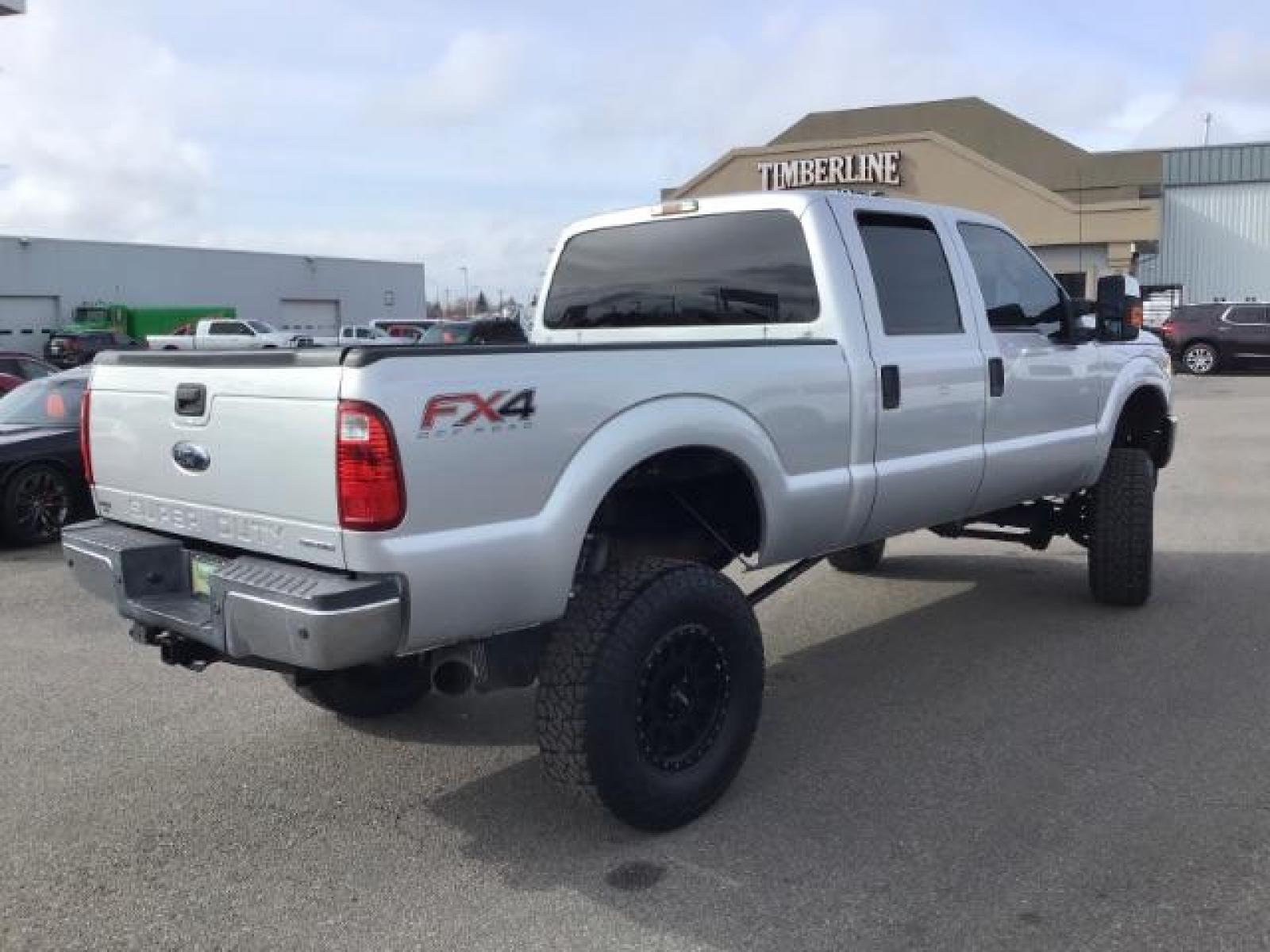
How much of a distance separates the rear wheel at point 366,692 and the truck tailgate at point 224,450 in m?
0.90

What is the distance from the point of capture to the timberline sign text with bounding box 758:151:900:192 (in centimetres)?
3284

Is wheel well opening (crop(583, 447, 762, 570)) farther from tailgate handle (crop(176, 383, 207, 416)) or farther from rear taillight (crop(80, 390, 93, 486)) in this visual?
rear taillight (crop(80, 390, 93, 486))

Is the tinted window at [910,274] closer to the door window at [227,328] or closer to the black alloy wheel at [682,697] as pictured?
the black alloy wheel at [682,697]

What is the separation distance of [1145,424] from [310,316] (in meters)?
52.8

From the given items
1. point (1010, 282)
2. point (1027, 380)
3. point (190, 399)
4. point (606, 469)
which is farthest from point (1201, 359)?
point (190, 399)

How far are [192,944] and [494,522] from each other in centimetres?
139

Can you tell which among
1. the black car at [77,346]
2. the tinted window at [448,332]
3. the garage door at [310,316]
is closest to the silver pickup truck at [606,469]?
the tinted window at [448,332]

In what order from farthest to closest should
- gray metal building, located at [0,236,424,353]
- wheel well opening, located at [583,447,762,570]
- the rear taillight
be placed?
gray metal building, located at [0,236,424,353], the rear taillight, wheel well opening, located at [583,447,762,570]

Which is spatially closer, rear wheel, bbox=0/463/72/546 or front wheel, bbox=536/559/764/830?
front wheel, bbox=536/559/764/830

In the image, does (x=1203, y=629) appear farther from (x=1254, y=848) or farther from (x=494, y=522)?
(x=494, y=522)

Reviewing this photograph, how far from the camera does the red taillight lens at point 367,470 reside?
3059 millimetres

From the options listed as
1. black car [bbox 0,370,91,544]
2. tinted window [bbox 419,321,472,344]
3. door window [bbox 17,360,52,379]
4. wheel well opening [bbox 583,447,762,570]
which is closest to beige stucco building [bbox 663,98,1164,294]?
tinted window [bbox 419,321,472,344]

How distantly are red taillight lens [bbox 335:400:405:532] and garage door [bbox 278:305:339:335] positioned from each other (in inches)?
2067

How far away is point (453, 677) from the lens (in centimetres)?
359
